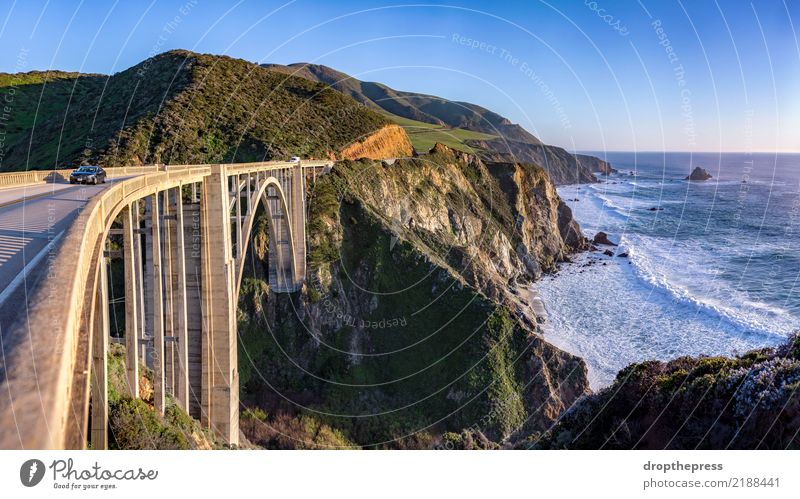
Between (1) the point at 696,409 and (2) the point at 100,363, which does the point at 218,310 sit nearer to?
(2) the point at 100,363

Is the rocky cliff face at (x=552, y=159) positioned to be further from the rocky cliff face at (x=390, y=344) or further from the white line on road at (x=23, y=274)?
the white line on road at (x=23, y=274)

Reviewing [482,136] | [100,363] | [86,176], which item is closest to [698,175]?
[482,136]

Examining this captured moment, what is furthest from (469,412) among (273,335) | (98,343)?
(98,343)

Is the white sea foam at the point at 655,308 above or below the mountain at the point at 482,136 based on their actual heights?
below

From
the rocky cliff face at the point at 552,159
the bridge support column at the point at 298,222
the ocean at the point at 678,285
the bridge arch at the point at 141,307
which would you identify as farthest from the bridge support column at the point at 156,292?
the rocky cliff face at the point at 552,159

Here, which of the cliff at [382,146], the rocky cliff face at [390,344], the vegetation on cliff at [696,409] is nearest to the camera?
the vegetation on cliff at [696,409]

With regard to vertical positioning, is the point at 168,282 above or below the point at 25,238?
below

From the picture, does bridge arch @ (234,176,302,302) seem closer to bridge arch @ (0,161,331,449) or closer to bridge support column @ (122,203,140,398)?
bridge arch @ (0,161,331,449)
